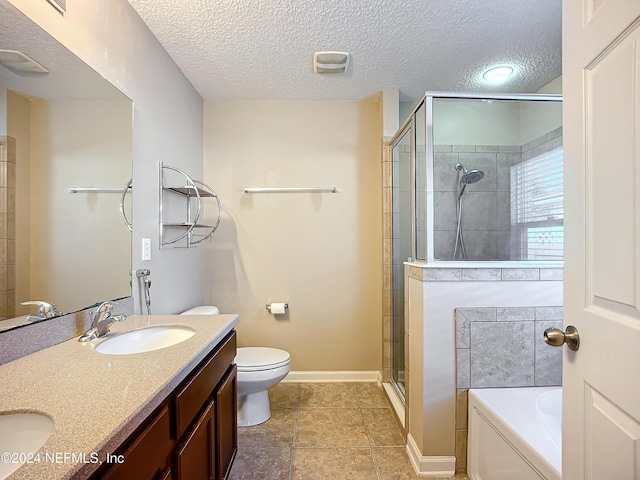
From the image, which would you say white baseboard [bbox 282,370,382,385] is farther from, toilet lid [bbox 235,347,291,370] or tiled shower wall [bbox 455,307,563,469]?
tiled shower wall [bbox 455,307,563,469]

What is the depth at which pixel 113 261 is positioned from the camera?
4.42 feet

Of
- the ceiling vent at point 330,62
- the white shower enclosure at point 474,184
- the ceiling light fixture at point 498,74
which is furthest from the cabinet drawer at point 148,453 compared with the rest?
the ceiling light fixture at point 498,74

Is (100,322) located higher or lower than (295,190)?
lower

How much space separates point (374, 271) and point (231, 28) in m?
1.95

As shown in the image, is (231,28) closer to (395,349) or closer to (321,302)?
(321,302)

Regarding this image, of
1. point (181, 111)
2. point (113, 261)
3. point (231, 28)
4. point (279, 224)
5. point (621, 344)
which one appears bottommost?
point (621, 344)

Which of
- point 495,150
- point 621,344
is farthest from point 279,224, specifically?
point 621,344

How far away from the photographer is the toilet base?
6.41 ft

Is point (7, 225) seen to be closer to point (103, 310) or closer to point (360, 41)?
point (103, 310)

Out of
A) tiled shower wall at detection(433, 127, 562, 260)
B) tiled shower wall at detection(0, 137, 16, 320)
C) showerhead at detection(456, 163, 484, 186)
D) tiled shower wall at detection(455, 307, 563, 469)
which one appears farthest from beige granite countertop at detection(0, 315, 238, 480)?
showerhead at detection(456, 163, 484, 186)

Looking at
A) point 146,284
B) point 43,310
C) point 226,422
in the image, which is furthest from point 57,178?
point 226,422

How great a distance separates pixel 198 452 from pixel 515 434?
3.99ft

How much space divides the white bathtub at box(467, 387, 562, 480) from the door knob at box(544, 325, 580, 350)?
0.59 metres

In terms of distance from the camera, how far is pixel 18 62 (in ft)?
3.09
